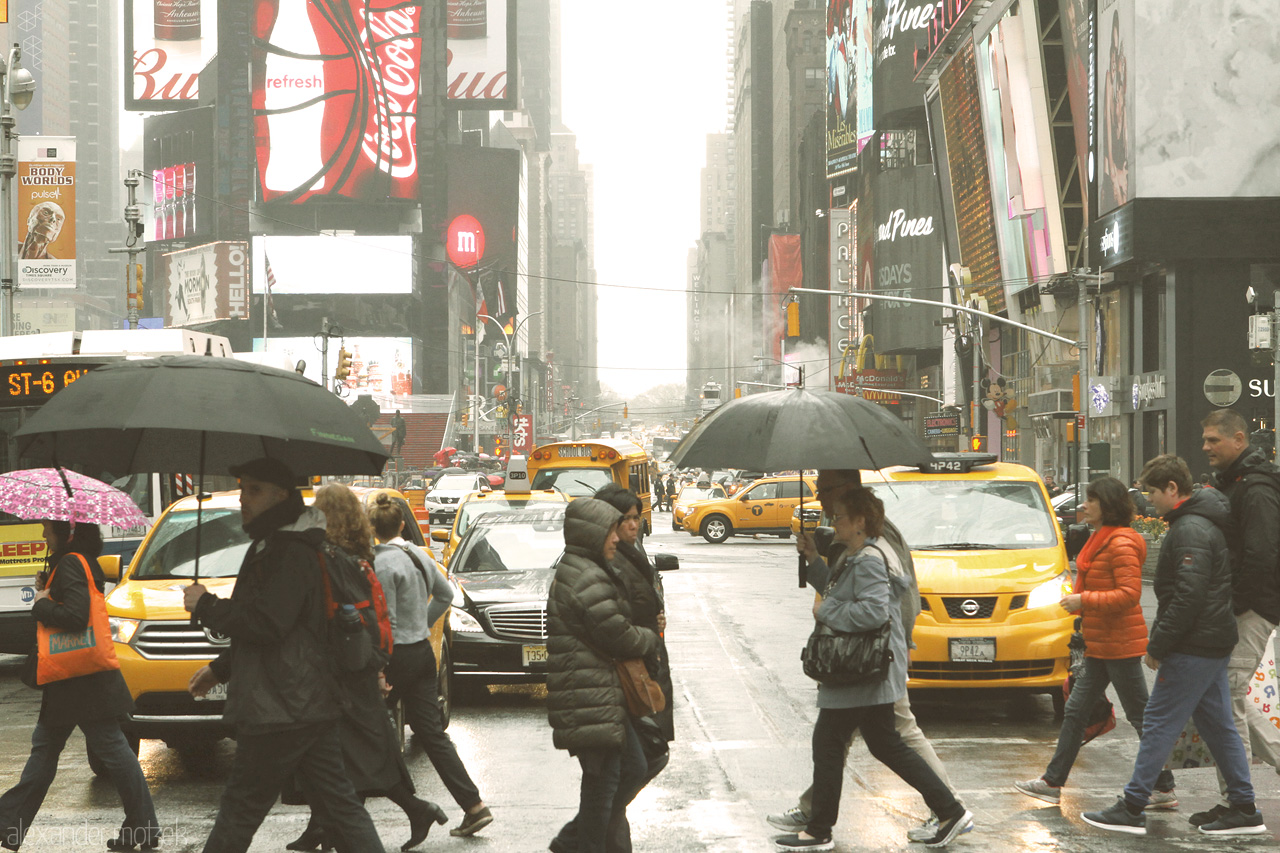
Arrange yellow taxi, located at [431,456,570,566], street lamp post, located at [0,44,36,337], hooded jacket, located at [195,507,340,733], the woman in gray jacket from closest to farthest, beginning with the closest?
hooded jacket, located at [195,507,340,733] < the woman in gray jacket < yellow taxi, located at [431,456,570,566] < street lamp post, located at [0,44,36,337]

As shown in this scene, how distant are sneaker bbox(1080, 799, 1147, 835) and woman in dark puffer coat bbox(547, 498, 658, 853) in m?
2.87

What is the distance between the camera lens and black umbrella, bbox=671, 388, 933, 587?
718 centimetres

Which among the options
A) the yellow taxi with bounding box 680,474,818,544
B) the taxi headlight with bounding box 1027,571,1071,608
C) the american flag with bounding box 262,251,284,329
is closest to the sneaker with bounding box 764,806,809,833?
the taxi headlight with bounding box 1027,571,1071,608

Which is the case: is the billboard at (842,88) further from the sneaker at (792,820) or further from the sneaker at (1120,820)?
the sneaker at (792,820)

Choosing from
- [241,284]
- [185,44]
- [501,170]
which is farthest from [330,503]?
[501,170]

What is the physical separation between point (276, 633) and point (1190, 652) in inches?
176

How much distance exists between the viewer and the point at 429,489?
153 feet

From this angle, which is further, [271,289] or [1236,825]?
[271,289]

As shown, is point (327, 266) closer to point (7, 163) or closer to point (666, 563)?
point (7, 163)

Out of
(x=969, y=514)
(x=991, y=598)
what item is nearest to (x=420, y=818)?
(x=991, y=598)

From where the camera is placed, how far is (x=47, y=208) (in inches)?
1080

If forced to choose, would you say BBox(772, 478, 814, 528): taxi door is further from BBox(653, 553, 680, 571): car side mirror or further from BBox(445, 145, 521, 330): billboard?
BBox(445, 145, 521, 330): billboard

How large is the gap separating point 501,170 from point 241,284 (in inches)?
1314

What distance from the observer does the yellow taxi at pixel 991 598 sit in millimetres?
10609
